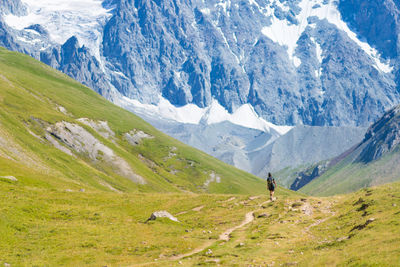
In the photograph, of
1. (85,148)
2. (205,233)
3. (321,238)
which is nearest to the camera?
(321,238)

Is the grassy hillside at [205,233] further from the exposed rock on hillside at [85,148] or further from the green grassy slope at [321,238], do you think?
the exposed rock on hillside at [85,148]

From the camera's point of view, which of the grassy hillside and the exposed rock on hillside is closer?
the grassy hillside

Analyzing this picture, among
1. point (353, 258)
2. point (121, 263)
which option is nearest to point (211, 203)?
point (121, 263)

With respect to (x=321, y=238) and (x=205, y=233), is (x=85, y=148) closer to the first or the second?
(x=205, y=233)

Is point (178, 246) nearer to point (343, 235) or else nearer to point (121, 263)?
point (121, 263)

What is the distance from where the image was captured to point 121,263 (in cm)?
3628

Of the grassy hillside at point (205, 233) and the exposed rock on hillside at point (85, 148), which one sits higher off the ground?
the grassy hillside at point (205, 233)

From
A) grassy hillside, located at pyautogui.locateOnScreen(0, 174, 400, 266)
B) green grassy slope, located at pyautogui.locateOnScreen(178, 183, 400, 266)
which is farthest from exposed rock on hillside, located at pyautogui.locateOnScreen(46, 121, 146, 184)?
green grassy slope, located at pyautogui.locateOnScreen(178, 183, 400, 266)

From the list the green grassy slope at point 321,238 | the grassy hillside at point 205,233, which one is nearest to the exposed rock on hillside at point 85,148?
the grassy hillside at point 205,233

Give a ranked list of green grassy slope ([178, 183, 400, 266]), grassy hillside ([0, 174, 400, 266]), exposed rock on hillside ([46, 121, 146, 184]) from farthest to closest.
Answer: exposed rock on hillside ([46, 121, 146, 184])
grassy hillside ([0, 174, 400, 266])
green grassy slope ([178, 183, 400, 266])

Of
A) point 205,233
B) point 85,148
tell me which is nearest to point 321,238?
point 205,233

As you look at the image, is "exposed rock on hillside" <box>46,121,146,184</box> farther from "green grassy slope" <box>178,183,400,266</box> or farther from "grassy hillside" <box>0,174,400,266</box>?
"green grassy slope" <box>178,183,400,266</box>

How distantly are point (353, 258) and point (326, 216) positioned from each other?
22.4 metres

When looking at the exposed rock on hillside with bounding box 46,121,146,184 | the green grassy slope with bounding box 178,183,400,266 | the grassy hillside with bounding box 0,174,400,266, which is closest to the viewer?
the green grassy slope with bounding box 178,183,400,266
